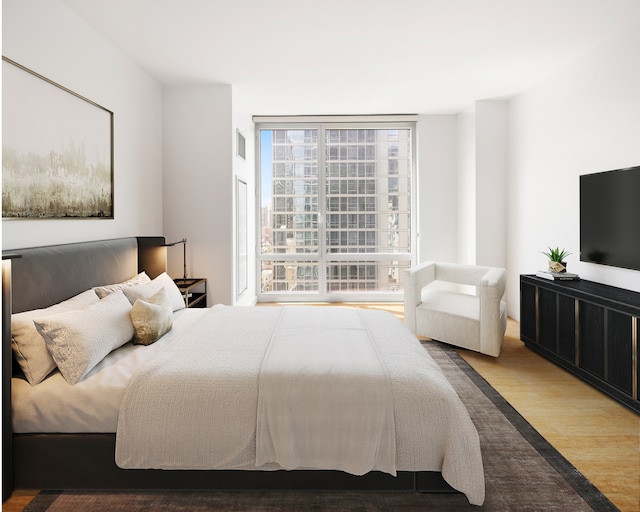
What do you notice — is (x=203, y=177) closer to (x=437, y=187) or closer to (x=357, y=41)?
(x=357, y=41)

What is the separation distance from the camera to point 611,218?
12.0 feet

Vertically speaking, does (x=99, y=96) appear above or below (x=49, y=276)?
above

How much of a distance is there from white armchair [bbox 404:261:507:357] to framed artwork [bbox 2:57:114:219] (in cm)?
286

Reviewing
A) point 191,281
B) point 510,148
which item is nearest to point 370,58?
point 510,148

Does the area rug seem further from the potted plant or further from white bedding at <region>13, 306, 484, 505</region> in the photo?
the potted plant

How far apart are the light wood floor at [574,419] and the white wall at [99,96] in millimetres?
1848

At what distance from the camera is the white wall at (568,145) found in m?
3.59

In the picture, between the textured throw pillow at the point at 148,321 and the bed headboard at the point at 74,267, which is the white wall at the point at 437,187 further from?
the textured throw pillow at the point at 148,321

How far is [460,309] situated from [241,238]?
105 inches

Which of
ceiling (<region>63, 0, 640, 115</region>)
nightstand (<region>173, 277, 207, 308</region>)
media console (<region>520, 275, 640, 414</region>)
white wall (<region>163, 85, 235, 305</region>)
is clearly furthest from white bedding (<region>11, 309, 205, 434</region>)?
media console (<region>520, 275, 640, 414</region>)

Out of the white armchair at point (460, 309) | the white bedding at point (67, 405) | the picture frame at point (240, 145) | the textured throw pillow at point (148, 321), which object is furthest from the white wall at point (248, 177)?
the white bedding at point (67, 405)

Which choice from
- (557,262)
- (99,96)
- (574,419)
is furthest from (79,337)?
(557,262)

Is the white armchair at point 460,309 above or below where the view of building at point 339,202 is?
below

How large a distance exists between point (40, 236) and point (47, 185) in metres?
0.32
